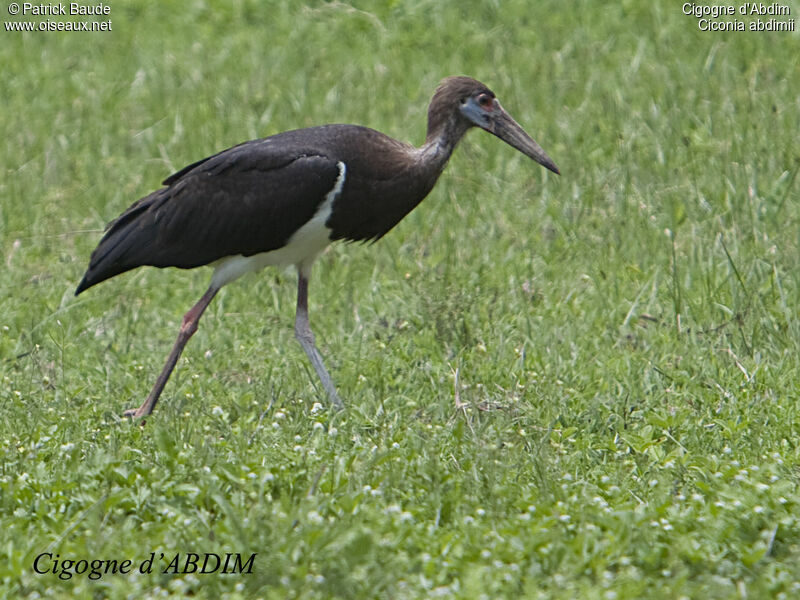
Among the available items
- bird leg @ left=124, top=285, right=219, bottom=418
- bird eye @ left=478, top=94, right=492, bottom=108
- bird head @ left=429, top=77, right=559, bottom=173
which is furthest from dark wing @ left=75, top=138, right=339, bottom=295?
bird eye @ left=478, top=94, right=492, bottom=108

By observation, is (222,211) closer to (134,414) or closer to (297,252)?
(297,252)

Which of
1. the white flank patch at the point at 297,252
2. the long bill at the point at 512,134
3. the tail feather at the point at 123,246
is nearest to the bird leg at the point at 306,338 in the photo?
the white flank patch at the point at 297,252

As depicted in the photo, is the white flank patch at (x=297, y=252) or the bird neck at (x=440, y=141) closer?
the white flank patch at (x=297, y=252)

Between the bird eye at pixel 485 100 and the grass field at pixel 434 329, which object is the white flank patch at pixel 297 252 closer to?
the grass field at pixel 434 329

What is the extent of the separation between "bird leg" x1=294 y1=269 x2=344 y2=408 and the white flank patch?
13cm

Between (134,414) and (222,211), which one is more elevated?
(222,211)

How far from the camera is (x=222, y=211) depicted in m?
6.45

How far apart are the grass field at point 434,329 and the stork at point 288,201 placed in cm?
46

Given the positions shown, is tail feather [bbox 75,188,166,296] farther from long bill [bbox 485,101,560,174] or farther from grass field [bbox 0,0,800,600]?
long bill [bbox 485,101,560,174]

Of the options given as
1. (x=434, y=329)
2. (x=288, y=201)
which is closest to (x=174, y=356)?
(x=288, y=201)

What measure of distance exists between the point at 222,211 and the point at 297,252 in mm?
381

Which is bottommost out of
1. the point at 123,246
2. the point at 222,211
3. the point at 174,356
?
the point at 174,356

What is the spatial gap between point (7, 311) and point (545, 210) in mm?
2993

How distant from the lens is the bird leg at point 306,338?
20.6ft
